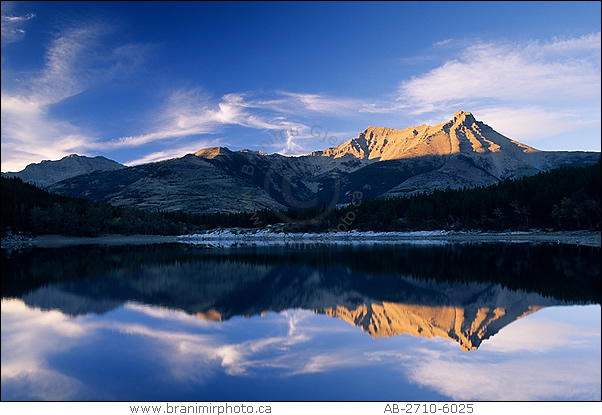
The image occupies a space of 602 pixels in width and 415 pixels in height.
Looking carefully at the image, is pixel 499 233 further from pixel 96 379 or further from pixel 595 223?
pixel 96 379

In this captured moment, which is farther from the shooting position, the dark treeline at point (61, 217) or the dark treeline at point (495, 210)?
the dark treeline at point (61, 217)

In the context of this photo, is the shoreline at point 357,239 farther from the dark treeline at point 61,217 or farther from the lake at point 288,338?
the lake at point 288,338

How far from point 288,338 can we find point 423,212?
112 m

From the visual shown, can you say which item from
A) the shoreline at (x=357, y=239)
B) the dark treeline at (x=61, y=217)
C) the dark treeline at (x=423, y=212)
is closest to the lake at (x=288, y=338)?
the shoreline at (x=357, y=239)

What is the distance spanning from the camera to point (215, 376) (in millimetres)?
10203

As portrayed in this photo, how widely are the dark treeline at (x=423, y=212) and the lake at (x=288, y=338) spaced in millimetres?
73810

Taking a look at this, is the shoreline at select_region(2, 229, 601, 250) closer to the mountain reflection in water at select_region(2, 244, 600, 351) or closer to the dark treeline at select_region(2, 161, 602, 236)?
the dark treeline at select_region(2, 161, 602, 236)

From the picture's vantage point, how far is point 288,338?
13711mm

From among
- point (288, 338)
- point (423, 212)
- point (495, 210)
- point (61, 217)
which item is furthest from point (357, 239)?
point (288, 338)

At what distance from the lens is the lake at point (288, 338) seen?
9.40 metres

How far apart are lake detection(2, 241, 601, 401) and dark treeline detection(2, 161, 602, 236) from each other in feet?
242

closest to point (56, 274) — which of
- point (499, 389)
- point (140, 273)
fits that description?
point (140, 273)

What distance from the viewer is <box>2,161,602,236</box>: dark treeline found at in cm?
8694

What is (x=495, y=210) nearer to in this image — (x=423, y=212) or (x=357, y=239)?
(x=423, y=212)
